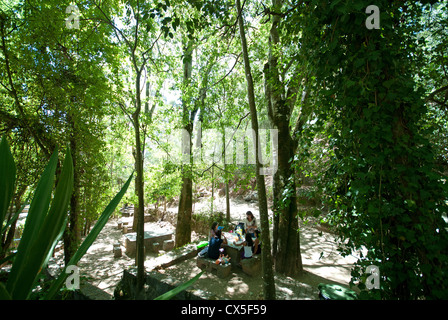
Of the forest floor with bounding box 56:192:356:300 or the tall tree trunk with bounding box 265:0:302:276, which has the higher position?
the tall tree trunk with bounding box 265:0:302:276

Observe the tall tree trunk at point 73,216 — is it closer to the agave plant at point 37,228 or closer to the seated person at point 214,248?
the seated person at point 214,248

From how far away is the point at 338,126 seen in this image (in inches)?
69.3

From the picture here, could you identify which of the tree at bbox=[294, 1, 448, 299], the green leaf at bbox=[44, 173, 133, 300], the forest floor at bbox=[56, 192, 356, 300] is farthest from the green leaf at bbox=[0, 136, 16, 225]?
the forest floor at bbox=[56, 192, 356, 300]

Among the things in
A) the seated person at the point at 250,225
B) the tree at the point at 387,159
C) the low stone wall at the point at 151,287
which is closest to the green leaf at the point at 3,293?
the tree at the point at 387,159

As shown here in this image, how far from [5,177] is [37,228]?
23 centimetres

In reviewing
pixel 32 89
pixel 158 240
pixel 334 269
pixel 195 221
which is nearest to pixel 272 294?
pixel 334 269

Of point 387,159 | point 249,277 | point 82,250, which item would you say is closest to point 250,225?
point 249,277

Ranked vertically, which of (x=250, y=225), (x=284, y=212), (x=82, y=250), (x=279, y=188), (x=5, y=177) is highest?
(x=5, y=177)

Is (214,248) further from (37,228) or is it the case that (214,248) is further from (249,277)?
(37,228)

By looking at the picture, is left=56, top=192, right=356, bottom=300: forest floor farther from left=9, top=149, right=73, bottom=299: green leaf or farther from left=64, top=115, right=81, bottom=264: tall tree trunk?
left=9, top=149, right=73, bottom=299: green leaf

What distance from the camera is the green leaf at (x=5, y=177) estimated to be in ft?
2.47

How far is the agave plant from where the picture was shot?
65 centimetres

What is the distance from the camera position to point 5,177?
77 centimetres
